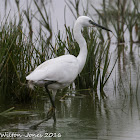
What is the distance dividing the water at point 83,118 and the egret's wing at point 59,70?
0.55 m

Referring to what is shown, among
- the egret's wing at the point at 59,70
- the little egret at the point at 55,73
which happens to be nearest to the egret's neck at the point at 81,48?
the little egret at the point at 55,73

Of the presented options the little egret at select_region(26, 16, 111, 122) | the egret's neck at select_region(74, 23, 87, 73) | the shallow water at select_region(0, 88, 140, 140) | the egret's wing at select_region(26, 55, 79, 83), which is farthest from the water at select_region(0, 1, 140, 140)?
the egret's neck at select_region(74, 23, 87, 73)

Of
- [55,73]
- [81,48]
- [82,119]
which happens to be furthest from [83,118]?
[81,48]

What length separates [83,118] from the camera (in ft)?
16.4

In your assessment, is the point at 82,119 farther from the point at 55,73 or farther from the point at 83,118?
the point at 55,73

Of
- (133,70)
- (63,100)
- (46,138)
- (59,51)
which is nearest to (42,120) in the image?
(46,138)

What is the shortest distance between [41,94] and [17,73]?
0.95 m

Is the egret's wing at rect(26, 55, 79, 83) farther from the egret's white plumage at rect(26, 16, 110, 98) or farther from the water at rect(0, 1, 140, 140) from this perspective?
the water at rect(0, 1, 140, 140)

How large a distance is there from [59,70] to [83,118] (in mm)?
726

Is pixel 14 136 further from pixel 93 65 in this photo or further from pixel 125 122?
pixel 93 65

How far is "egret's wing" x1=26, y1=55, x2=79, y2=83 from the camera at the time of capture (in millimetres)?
4764

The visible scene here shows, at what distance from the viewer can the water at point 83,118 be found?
431cm

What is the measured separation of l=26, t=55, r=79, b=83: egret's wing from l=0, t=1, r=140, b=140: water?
1.82ft

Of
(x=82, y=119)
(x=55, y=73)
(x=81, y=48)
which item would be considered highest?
(x=81, y=48)
